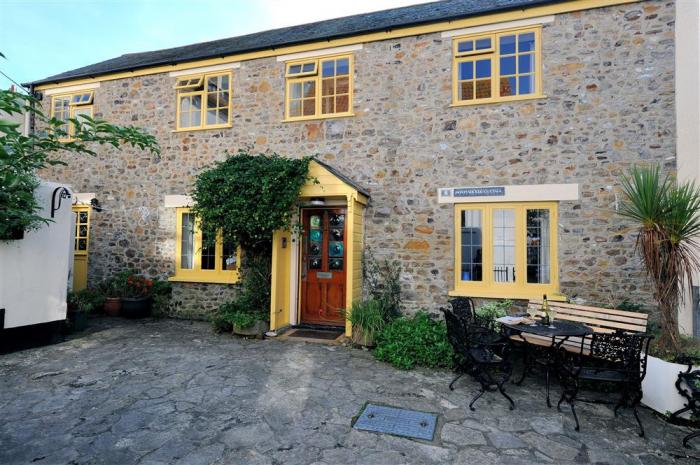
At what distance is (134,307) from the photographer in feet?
30.3

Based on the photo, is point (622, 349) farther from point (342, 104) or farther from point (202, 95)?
point (202, 95)

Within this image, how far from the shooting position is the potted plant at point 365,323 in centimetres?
→ 695

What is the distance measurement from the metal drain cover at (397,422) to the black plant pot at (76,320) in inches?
269

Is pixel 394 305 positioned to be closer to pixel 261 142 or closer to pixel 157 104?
pixel 261 142

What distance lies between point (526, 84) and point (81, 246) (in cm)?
1158

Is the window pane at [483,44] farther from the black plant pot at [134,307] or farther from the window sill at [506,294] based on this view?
the black plant pot at [134,307]

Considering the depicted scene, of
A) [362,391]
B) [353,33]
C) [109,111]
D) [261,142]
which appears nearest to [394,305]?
[362,391]

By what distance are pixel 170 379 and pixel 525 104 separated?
25.2ft

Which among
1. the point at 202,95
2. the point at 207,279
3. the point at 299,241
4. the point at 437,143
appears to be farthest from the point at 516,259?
the point at 202,95

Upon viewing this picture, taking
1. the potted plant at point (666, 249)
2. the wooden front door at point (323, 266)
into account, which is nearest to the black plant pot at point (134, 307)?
the wooden front door at point (323, 266)

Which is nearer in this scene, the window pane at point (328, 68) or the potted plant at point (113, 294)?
the window pane at point (328, 68)

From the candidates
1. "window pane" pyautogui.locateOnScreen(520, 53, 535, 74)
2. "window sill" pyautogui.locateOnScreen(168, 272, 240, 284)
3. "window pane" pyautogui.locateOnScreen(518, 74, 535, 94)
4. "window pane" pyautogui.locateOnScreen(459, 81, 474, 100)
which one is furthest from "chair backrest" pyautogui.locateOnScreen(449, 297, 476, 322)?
"window sill" pyautogui.locateOnScreen(168, 272, 240, 284)

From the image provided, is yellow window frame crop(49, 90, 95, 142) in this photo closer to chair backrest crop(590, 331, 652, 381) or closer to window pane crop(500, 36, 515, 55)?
window pane crop(500, 36, 515, 55)

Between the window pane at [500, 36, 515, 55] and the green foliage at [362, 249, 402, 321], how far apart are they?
15.3 feet
